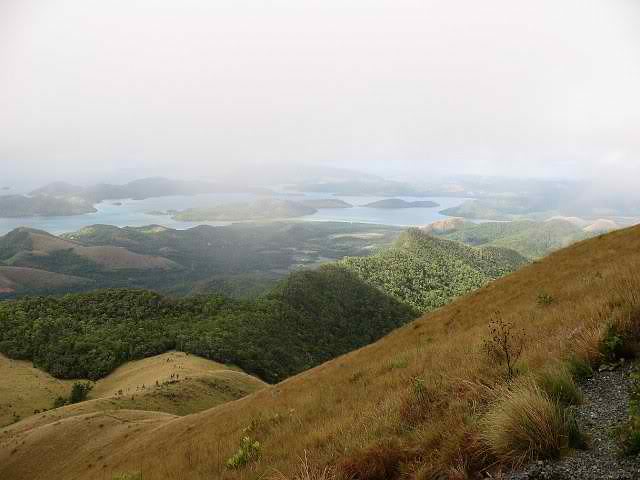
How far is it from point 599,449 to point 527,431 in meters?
0.67

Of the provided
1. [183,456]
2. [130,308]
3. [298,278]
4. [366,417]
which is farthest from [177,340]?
[366,417]

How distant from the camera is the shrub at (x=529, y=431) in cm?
410

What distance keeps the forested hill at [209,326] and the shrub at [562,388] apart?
8515cm

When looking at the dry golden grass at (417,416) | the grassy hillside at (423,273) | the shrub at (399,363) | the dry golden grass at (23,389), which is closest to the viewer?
the dry golden grass at (417,416)

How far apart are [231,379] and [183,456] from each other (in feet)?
165

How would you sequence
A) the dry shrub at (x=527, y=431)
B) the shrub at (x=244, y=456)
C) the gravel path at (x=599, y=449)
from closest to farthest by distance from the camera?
the gravel path at (x=599, y=449), the dry shrub at (x=527, y=431), the shrub at (x=244, y=456)

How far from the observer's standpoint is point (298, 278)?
133 meters

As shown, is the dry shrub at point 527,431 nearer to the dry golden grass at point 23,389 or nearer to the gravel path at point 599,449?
the gravel path at point 599,449

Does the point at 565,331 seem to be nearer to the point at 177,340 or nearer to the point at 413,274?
the point at 177,340

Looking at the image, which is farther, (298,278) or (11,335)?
(298,278)

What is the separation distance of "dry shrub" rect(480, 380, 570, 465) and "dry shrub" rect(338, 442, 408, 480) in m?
1.30

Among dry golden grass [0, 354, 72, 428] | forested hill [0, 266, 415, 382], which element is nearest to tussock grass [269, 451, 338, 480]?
dry golden grass [0, 354, 72, 428]

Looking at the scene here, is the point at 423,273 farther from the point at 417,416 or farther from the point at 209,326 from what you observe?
the point at 417,416

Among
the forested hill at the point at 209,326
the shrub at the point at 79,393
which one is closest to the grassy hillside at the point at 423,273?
the forested hill at the point at 209,326
